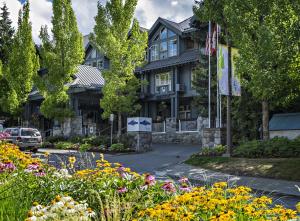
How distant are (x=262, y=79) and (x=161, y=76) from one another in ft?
67.4

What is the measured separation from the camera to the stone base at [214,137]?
1973cm

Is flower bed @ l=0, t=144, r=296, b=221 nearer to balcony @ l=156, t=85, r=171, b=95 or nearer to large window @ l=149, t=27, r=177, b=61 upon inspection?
balcony @ l=156, t=85, r=171, b=95

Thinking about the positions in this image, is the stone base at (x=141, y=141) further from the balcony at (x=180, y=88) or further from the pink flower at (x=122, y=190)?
the pink flower at (x=122, y=190)

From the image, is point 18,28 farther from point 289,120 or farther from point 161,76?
point 289,120

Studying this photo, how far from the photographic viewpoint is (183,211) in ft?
12.6

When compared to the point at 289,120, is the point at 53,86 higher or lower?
higher

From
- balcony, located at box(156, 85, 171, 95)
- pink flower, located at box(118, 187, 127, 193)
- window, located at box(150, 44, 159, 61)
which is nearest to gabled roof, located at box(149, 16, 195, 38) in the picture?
window, located at box(150, 44, 159, 61)

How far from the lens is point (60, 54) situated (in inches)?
1225

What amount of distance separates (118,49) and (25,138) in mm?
8784

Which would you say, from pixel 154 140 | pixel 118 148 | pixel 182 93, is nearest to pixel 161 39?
pixel 182 93

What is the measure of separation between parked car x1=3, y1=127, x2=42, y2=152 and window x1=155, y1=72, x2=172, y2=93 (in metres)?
14.7

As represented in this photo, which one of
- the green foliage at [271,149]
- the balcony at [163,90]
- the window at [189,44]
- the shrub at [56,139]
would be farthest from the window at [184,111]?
the green foliage at [271,149]

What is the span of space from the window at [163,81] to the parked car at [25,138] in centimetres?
1473

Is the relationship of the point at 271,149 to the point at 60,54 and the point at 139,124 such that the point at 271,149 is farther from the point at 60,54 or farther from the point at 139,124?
the point at 60,54
